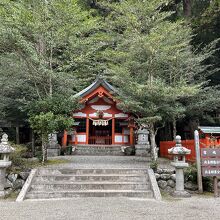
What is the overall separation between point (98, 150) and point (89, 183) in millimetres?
9229

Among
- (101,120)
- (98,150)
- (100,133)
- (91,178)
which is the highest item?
(101,120)

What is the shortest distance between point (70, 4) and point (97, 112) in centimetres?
859

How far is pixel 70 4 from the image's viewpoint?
13.2m

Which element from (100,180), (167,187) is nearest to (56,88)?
(100,180)

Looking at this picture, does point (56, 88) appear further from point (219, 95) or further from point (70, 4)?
point (219, 95)

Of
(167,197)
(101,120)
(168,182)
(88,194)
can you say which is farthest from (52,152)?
(167,197)

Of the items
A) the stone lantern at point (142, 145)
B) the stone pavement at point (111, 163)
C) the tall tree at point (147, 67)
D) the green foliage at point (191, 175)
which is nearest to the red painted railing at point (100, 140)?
the stone lantern at point (142, 145)

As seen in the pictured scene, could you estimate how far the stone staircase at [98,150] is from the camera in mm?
18484

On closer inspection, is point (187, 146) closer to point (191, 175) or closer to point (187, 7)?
point (191, 175)

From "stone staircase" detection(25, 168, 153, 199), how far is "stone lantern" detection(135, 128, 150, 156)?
750cm

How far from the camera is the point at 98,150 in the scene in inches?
735

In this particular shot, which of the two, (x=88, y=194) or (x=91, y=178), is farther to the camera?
(x=91, y=178)

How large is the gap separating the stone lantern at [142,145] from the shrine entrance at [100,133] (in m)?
2.88

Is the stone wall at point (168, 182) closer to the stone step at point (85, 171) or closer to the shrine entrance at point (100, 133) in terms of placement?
the stone step at point (85, 171)
